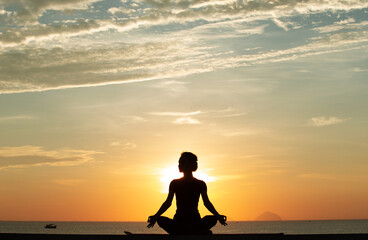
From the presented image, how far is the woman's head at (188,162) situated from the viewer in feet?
23.4

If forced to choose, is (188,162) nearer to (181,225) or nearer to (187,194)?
(187,194)

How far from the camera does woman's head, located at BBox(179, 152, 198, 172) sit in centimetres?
713
